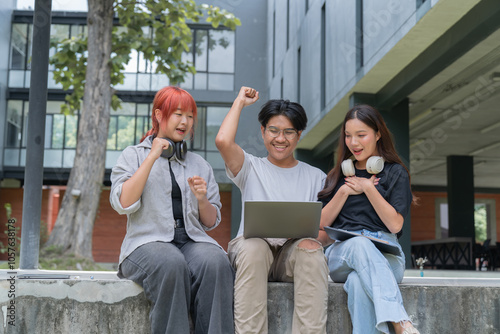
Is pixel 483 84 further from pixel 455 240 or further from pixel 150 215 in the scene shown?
pixel 150 215

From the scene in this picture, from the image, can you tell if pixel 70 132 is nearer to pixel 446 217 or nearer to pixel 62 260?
pixel 62 260

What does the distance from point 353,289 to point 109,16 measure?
7.84 meters

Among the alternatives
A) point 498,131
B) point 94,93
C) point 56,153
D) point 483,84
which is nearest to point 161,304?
point 94,93

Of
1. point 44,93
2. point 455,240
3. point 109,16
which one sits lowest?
point 455,240

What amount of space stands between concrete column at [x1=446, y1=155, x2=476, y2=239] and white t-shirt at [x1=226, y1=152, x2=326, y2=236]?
46.2ft

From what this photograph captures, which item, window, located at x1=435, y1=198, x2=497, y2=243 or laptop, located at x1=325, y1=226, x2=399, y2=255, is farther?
window, located at x1=435, y1=198, x2=497, y2=243

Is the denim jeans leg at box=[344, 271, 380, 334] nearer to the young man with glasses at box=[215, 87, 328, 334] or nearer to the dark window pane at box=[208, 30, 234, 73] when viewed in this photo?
the young man with glasses at box=[215, 87, 328, 334]

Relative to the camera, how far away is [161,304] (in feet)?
9.04

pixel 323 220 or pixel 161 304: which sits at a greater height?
pixel 323 220

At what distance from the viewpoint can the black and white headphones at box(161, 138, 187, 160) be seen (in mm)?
3117

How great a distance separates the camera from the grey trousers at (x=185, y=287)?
107 inches

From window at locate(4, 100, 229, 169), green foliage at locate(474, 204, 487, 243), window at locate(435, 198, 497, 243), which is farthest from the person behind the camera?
green foliage at locate(474, 204, 487, 243)

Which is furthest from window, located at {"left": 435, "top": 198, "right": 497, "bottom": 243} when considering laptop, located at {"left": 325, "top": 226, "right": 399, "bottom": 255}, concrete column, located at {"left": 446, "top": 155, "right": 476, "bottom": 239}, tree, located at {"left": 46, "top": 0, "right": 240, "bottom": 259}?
laptop, located at {"left": 325, "top": 226, "right": 399, "bottom": 255}

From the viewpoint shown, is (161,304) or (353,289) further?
(353,289)
